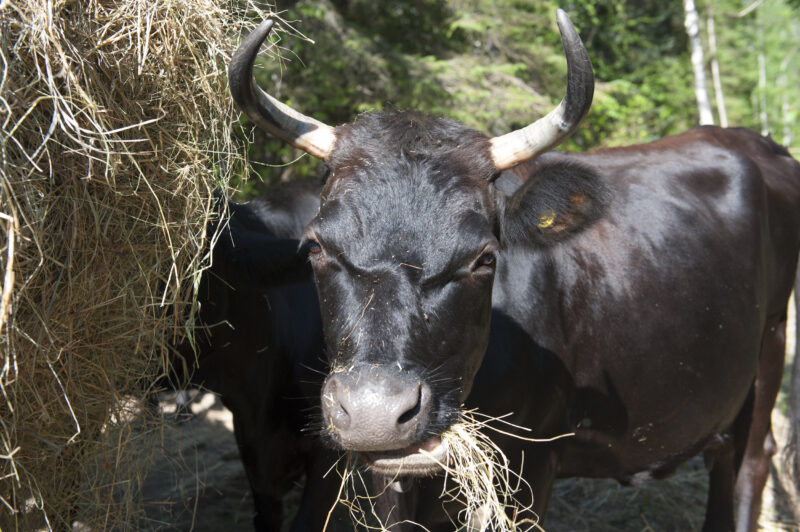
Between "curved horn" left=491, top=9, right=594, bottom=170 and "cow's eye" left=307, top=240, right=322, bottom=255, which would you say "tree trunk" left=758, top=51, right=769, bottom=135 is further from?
"cow's eye" left=307, top=240, right=322, bottom=255

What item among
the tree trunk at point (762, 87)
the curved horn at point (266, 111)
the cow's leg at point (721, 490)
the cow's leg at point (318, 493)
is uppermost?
the curved horn at point (266, 111)

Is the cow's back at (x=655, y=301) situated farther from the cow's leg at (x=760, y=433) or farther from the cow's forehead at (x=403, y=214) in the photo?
the cow's forehead at (x=403, y=214)

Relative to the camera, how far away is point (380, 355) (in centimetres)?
221

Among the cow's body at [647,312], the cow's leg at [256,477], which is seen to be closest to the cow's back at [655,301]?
the cow's body at [647,312]

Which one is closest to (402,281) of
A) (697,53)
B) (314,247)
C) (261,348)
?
(314,247)

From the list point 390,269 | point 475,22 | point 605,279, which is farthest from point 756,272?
point 475,22

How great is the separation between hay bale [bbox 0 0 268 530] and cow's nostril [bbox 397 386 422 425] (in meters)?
1.12

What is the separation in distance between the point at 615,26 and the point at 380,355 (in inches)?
697

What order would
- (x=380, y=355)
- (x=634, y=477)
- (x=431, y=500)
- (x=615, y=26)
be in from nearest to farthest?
(x=380, y=355), (x=431, y=500), (x=634, y=477), (x=615, y=26)

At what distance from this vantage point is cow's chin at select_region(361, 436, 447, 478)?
2.27 m

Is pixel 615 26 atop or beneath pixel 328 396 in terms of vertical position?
beneath

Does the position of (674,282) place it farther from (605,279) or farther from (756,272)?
(756,272)

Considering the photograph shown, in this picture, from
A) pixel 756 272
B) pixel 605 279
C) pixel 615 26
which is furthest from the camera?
pixel 615 26

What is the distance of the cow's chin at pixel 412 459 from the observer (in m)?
2.27
